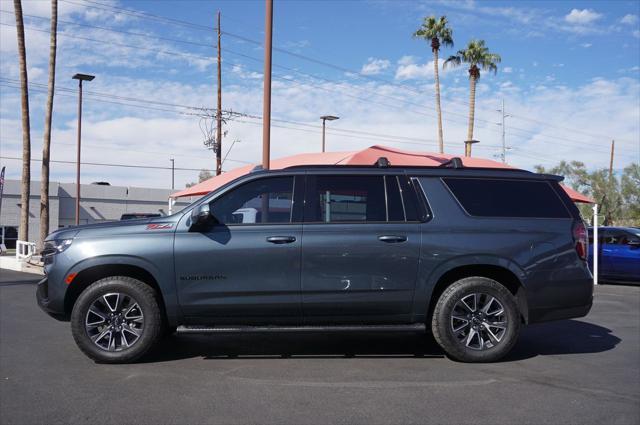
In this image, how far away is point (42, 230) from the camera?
70.4ft

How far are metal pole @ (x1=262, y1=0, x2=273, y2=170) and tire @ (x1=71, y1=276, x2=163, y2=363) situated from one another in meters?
5.95

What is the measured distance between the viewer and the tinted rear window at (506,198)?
6.07m

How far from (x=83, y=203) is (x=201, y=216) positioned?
44.2m

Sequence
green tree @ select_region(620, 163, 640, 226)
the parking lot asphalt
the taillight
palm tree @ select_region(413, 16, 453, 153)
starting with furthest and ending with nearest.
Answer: green tree @ select_region(620, 163, 640, 226) < palm tree @ select_region(413, 16, 453, 153) < the taillight < the parking lot asphalt

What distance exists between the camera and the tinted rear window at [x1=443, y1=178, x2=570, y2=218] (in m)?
6.07

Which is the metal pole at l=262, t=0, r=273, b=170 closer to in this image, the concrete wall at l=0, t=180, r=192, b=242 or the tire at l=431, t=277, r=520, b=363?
the tire at l=431, t=277, r=520, b=363

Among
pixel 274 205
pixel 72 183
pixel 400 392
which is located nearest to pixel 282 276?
pixel 274 205

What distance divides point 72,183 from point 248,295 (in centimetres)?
4496

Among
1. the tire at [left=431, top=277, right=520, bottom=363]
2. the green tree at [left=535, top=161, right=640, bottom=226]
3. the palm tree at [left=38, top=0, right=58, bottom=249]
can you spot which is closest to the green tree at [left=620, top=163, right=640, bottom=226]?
the green tree at [left=535, top=161, right=640, bottom=226]

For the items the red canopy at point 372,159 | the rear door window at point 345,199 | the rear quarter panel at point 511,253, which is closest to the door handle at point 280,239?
the rear door window at point 345,199

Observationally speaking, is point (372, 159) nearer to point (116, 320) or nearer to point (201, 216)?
point (201, 216)

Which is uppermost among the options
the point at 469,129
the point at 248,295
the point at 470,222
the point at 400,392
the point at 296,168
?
the point at 469,129

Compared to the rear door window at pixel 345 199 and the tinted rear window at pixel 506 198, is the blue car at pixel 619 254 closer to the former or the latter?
the tinted rear window at pixel 506 198

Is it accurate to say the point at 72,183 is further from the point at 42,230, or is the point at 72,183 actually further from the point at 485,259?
the point at 485,259
